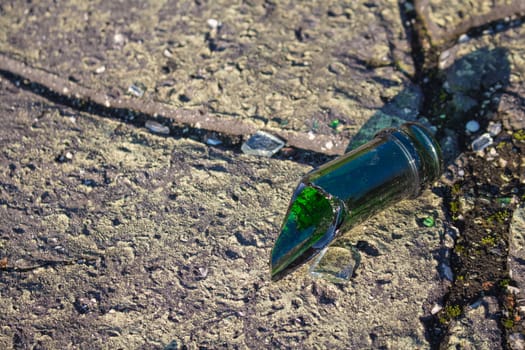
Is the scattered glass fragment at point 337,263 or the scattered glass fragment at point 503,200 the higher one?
the scattered glass fragment at point 503,200

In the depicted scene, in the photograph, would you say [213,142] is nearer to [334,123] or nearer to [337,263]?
[334,123]

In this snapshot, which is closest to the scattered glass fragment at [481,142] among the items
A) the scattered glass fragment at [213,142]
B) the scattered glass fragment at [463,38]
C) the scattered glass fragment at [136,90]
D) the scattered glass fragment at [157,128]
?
the scattered glass fragment at [463,38]

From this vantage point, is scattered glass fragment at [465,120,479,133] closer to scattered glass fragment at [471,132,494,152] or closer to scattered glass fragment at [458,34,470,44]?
scattered glass fragment at [471,132,494,152]

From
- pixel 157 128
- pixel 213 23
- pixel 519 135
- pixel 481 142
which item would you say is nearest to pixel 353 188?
pixel 481 142

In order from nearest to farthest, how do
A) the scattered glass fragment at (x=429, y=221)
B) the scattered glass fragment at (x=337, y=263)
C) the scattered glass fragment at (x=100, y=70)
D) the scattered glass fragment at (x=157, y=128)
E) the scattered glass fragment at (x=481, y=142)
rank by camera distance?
the scattered glass fragment at (x=337, y=263)
the scattered glass fragment at (x=429, y=221)
the scattered glass fragment at (x=481, y=142)
the scattered glass fragment at (x=157, y=128)
the scattered glass fragment at (x=100, y=70)

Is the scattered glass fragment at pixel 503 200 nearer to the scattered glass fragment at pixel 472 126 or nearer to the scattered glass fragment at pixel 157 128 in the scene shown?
the scattered glass fragment at pixel 472 126

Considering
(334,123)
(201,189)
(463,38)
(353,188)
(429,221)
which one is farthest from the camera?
(463,38)
